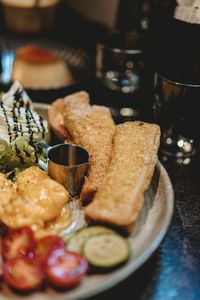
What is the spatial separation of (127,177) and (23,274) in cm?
57

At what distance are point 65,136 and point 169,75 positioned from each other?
59 cm

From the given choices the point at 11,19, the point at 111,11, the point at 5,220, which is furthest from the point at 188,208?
the point at 11,19

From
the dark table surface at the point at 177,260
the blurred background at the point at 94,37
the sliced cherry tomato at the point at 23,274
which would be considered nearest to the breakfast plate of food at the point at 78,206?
the sliced cherry tomato at the point at 23,274

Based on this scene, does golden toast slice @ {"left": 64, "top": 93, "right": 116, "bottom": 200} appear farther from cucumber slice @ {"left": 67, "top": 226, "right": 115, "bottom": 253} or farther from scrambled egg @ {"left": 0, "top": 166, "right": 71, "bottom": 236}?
cucumber slice @ {"left": 67, "top": 226, "right": 115, "bottom": 253}

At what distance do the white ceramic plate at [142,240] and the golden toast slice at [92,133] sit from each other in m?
0.23

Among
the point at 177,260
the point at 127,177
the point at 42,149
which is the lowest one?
the point at 177,260

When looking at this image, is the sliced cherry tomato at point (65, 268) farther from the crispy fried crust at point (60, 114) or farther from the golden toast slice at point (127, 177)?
the crispy fried crust at point (60, 114)

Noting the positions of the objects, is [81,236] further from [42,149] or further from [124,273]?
[42,149]

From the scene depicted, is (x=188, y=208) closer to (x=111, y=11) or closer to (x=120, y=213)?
(x=120, y=213)

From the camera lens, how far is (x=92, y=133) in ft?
7.26

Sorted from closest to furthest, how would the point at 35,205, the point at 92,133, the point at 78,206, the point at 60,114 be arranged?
1. the point at 35,205
2. the point at 78,206
3. the point at 92,133
4. the point at 60,114

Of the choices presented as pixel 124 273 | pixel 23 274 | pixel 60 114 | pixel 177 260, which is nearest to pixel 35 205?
pixel 23 274

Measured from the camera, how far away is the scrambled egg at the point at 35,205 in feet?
5.62

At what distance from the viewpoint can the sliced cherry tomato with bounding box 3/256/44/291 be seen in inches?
57.5
